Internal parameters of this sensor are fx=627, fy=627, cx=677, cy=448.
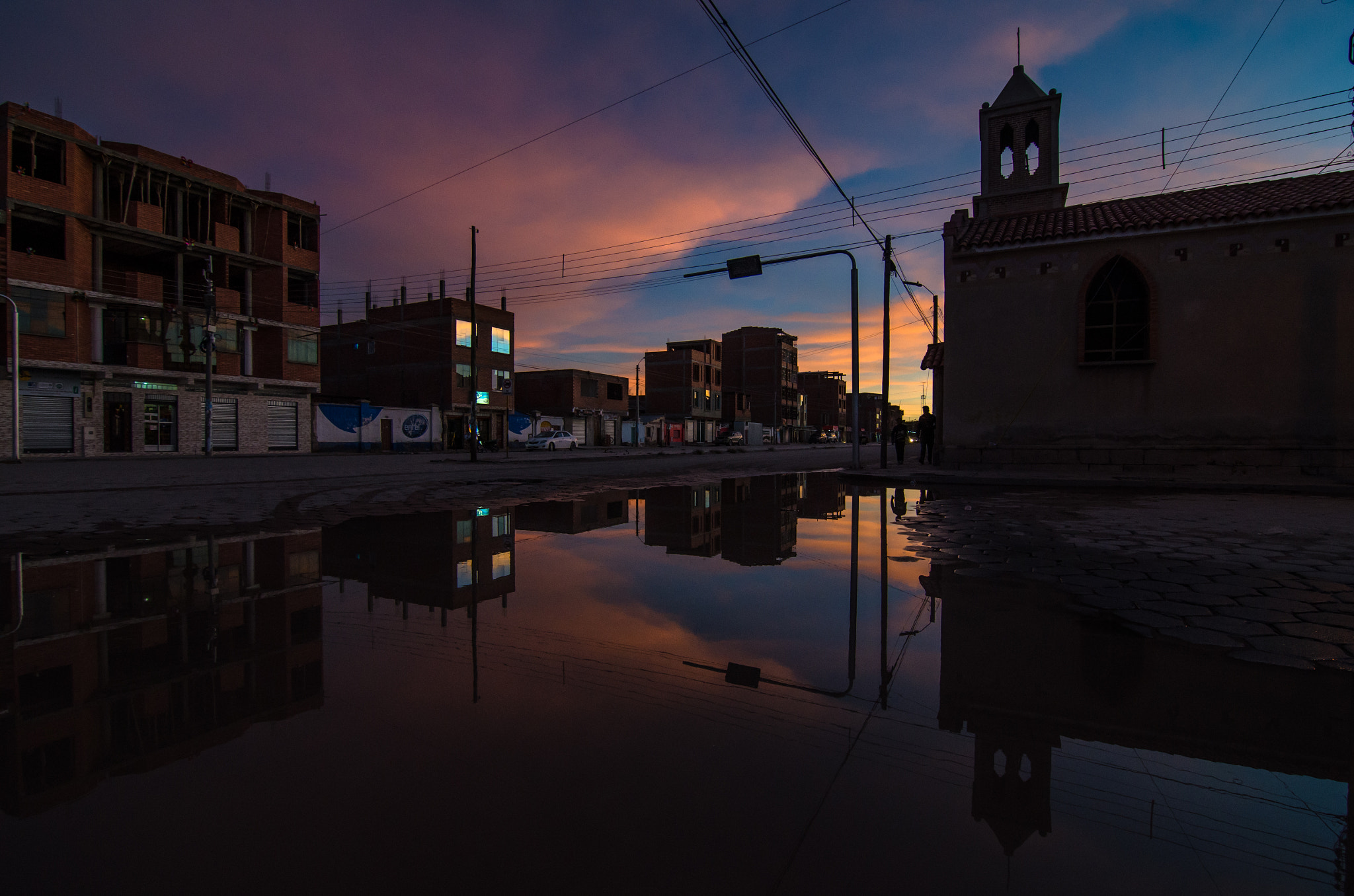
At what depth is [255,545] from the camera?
21.7ft

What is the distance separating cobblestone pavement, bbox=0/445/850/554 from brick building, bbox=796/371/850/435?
330 ft

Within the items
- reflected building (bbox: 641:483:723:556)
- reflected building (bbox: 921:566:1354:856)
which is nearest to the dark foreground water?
reflected building (bbox: 921:566:1354:856)

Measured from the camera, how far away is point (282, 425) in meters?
37.0

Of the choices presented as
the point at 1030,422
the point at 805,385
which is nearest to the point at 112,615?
the point at 1030,422

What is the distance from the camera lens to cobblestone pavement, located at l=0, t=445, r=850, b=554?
809cm

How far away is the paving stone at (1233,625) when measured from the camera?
3.92 m

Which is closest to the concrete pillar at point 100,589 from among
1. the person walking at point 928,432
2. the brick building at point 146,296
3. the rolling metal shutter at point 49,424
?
the person walking at point 928,432

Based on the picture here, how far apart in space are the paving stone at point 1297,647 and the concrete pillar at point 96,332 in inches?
1612

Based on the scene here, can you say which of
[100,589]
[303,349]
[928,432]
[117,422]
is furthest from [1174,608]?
[303,349]

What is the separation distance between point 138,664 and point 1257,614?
6.90 m

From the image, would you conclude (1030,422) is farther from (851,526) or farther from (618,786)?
(618,786)

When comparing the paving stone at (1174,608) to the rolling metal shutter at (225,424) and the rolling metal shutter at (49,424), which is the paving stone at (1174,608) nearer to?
the rolling metal shutter at (49,424)

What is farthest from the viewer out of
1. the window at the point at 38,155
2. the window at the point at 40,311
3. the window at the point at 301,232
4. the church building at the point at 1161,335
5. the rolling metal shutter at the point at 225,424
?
the window at the point at 301,232

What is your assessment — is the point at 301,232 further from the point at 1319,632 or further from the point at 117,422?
the point at 1319,632
